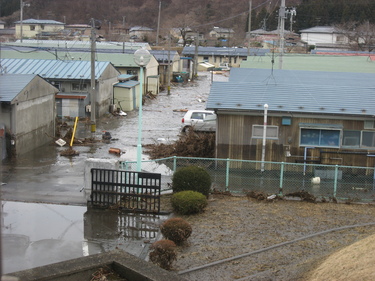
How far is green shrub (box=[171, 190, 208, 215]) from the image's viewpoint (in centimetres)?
1237

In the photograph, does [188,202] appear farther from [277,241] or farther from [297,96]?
[297,96]

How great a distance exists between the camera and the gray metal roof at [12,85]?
1872 cm

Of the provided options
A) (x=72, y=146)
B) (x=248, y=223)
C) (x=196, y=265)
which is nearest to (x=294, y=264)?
(x=196, y=265)

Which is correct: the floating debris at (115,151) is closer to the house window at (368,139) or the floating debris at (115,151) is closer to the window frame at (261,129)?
the window frame at (261,129)

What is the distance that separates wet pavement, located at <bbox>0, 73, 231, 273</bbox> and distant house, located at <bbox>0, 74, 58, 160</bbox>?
2.01 feet

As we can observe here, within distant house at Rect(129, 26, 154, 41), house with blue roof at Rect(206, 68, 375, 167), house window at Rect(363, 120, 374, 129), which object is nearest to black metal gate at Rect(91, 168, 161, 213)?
house with blue roof at Rect(206, 68, 375, 167)

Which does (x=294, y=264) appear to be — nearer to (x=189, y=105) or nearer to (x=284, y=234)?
(x=284, y=234)


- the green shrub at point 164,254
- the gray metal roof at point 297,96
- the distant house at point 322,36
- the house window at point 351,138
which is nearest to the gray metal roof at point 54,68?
the gray metal roof at point 297,96

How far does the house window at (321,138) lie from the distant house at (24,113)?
10956 mm

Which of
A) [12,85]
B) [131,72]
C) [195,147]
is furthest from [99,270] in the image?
[131,72]

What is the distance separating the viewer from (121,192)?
1292 centimetres

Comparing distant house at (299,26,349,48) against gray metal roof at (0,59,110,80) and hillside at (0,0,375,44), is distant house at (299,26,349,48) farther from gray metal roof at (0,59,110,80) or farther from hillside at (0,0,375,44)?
gray metal roof at (0,59,110,80)

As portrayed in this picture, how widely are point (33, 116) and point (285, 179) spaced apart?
1173 centimetres

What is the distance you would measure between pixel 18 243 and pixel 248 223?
5.31 meters
